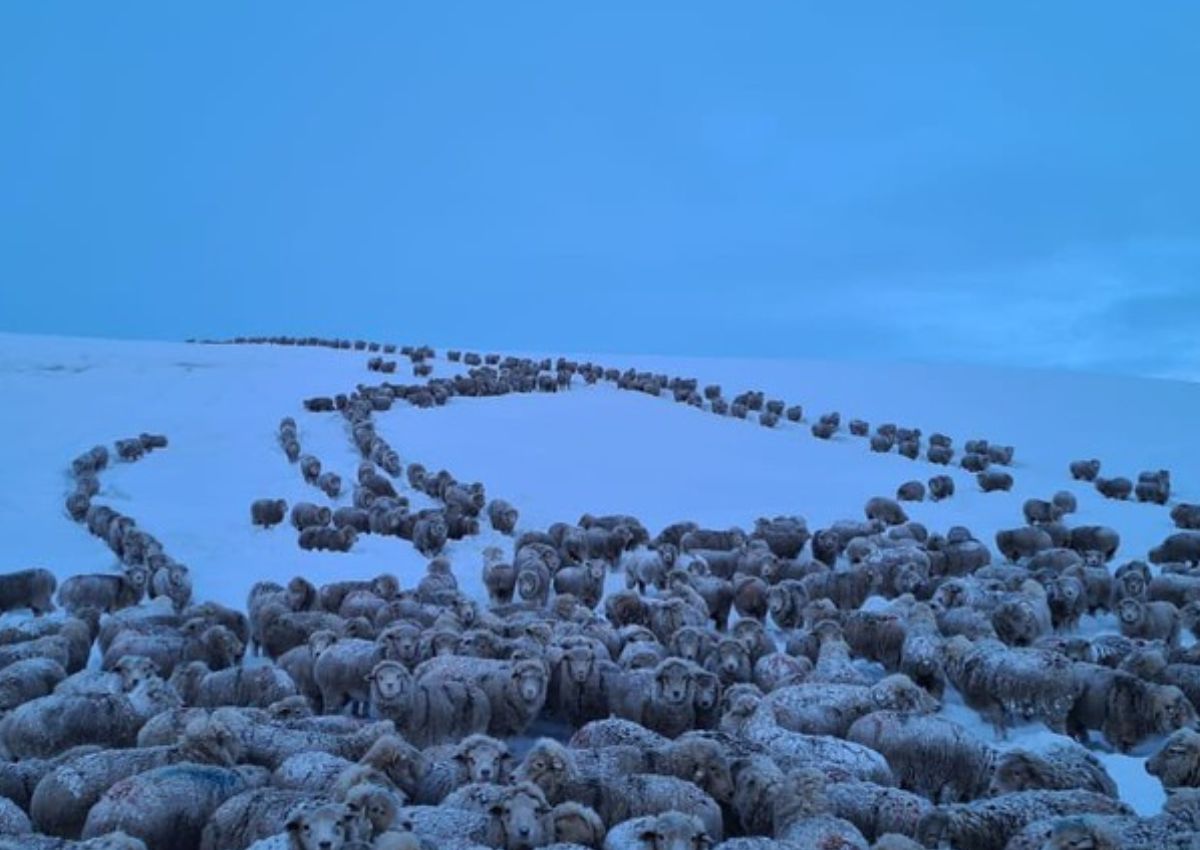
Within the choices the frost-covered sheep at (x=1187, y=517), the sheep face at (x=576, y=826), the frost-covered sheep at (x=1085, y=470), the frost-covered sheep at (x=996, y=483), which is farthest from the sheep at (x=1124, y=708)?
the frost-covered sheep at (x=1085, y=470)

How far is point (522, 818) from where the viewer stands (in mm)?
5953

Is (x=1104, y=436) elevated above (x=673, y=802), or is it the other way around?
(x=1104, y=436)

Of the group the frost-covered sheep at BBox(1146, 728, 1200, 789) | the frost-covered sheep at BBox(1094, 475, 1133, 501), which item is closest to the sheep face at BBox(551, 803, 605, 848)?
the frost-covered sheep at BBox(1146, 728, 1200, 789)

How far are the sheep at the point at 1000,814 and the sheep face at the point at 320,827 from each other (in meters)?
3.50

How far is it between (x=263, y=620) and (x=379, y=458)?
46.0 feet

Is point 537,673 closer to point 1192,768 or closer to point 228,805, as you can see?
point 228,805

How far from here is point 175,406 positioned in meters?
34.0

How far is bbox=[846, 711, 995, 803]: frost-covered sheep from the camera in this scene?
7504 millimetres

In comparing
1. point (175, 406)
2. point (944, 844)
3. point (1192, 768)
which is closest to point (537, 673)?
point (944, 844)

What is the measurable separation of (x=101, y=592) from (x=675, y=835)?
10699 millimetres

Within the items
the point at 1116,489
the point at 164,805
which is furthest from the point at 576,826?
the point at 1116,489

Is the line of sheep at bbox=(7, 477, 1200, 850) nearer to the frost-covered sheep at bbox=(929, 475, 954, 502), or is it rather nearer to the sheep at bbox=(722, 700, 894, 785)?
the sheep at bbox=(722, 700, 894, 785)

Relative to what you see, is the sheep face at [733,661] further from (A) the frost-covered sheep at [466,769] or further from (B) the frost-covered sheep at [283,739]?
(B) the frost-covered sheep at [283,739]

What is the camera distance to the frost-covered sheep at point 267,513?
19.2 m
